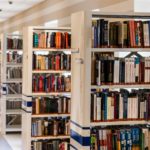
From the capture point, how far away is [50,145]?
6.29 metres

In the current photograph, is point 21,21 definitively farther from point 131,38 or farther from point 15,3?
point 131,38

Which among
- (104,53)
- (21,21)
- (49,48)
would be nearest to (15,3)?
(21,21)

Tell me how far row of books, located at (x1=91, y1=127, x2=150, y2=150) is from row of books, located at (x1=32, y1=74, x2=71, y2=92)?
231 centimetres

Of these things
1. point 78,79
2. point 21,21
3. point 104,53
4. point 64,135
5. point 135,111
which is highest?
point 21,21

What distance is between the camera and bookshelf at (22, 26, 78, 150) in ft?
20.3

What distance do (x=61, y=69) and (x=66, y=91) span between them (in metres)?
0.36

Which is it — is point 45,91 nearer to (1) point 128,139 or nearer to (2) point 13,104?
(1) point 128,139

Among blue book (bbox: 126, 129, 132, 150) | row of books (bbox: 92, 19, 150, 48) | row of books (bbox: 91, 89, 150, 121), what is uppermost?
row of books (bbox: 92, 19, 150, 48)

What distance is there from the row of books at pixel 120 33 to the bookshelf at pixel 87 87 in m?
0.02

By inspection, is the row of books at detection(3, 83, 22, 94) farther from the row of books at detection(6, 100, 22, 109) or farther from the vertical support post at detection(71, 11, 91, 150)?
the vertical support post at detection(71, 11, 91, 150)

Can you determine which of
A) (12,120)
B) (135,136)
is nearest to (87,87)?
(135,136)

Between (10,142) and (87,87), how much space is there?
4.43 meters

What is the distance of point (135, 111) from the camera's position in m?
4.20

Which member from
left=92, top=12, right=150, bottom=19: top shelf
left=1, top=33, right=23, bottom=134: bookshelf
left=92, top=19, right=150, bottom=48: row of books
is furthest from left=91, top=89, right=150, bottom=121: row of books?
left=1, top=33, right=23, bottom=134: bookshelf
